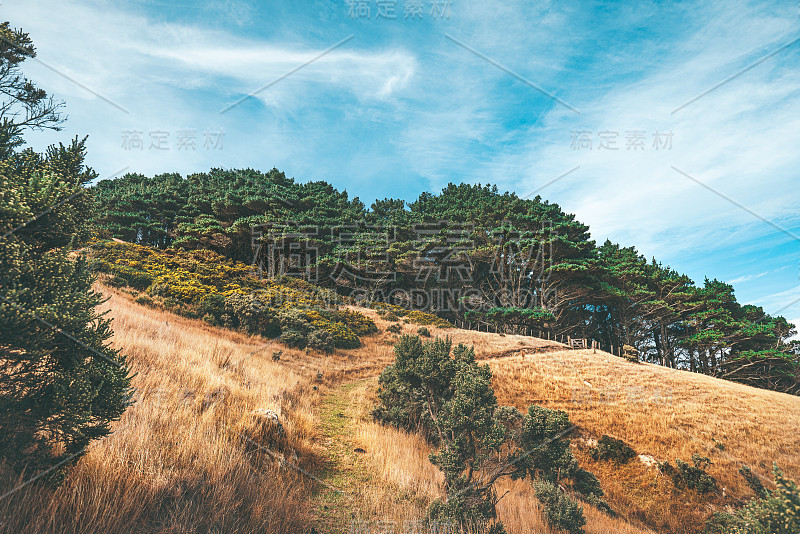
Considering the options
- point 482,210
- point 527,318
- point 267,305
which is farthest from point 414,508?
point 482,210

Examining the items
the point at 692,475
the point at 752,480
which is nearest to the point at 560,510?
the point at 692,475

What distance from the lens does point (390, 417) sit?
8.79 meters

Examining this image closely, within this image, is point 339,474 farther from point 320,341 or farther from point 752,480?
point 752,480

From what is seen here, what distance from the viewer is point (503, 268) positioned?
119 ft

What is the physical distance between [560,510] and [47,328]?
780 centimetres

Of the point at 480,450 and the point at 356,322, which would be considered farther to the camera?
the point at 356,322

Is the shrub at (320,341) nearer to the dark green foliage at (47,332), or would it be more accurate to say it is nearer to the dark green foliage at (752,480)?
the dark green foliage at (47,332)

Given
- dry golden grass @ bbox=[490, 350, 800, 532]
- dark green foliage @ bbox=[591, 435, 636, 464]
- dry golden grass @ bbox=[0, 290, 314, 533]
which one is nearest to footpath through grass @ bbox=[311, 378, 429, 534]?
dry golden grass @ bbox=[0, 290, 314, 533]

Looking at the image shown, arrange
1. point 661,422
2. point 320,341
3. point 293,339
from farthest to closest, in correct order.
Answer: point 320,341
point 293,339
point 661,422

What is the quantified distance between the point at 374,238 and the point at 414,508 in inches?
1334

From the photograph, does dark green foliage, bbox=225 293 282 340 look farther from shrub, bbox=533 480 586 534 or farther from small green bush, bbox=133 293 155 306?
shrub, bbox=533 480 586 534

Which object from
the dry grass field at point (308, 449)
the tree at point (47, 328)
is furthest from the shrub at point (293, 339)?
the tree at point (47, 328)

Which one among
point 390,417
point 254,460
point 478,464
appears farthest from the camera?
point 390,417

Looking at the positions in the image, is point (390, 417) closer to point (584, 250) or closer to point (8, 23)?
point (8, 23)
